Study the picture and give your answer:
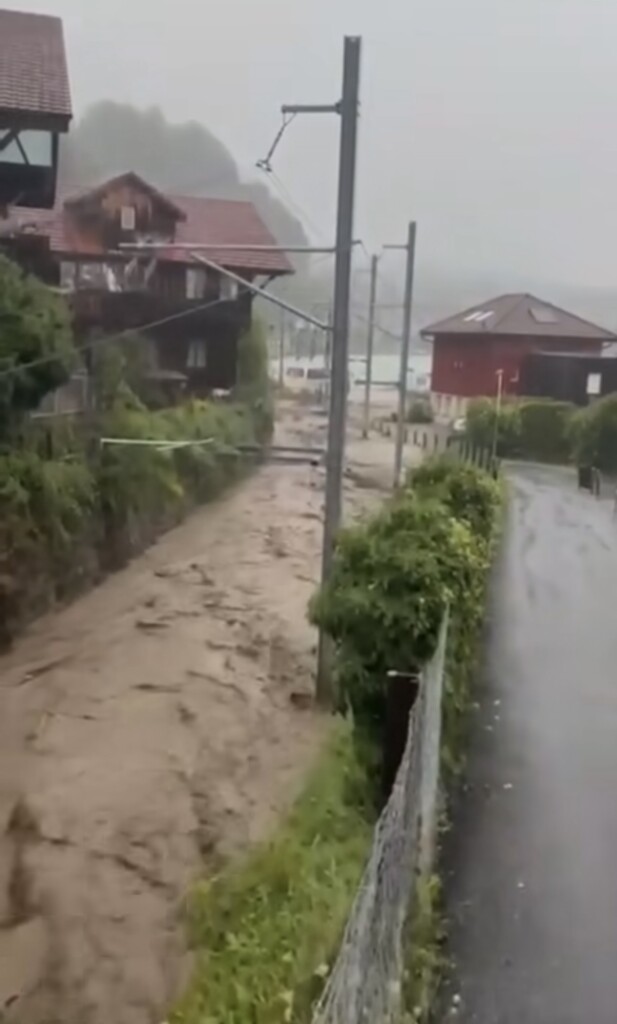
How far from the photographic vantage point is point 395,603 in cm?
203

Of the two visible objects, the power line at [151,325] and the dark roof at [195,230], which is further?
the power line at [151,325]

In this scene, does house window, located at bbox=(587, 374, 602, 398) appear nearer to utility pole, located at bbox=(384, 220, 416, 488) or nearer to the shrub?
utility pole, located at bbox=(384, 220, 416, 488)

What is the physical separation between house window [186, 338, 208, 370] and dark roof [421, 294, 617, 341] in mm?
2171

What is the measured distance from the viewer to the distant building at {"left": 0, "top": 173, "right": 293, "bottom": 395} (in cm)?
489

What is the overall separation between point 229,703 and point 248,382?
2.32 metres

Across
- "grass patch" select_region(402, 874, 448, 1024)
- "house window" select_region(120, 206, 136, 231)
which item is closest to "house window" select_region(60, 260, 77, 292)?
"house window" select_region(120, 206, 136, 231)

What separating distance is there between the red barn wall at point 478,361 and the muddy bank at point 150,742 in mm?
2133

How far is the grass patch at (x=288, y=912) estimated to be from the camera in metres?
1.35

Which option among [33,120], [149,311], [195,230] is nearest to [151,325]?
[149,311]

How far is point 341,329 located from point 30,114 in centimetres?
190

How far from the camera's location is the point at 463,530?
2740 millimetres

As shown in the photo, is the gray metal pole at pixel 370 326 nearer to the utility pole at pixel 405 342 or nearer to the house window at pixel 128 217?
the utility pole at pixel 405 342

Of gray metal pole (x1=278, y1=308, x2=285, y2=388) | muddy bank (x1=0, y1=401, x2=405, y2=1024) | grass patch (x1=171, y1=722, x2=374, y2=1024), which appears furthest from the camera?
gray metal pole (x1=278, y1=308, x2=285, y2=388)

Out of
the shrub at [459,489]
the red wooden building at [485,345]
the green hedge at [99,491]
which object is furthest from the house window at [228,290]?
the red wooden building at [485,345]
